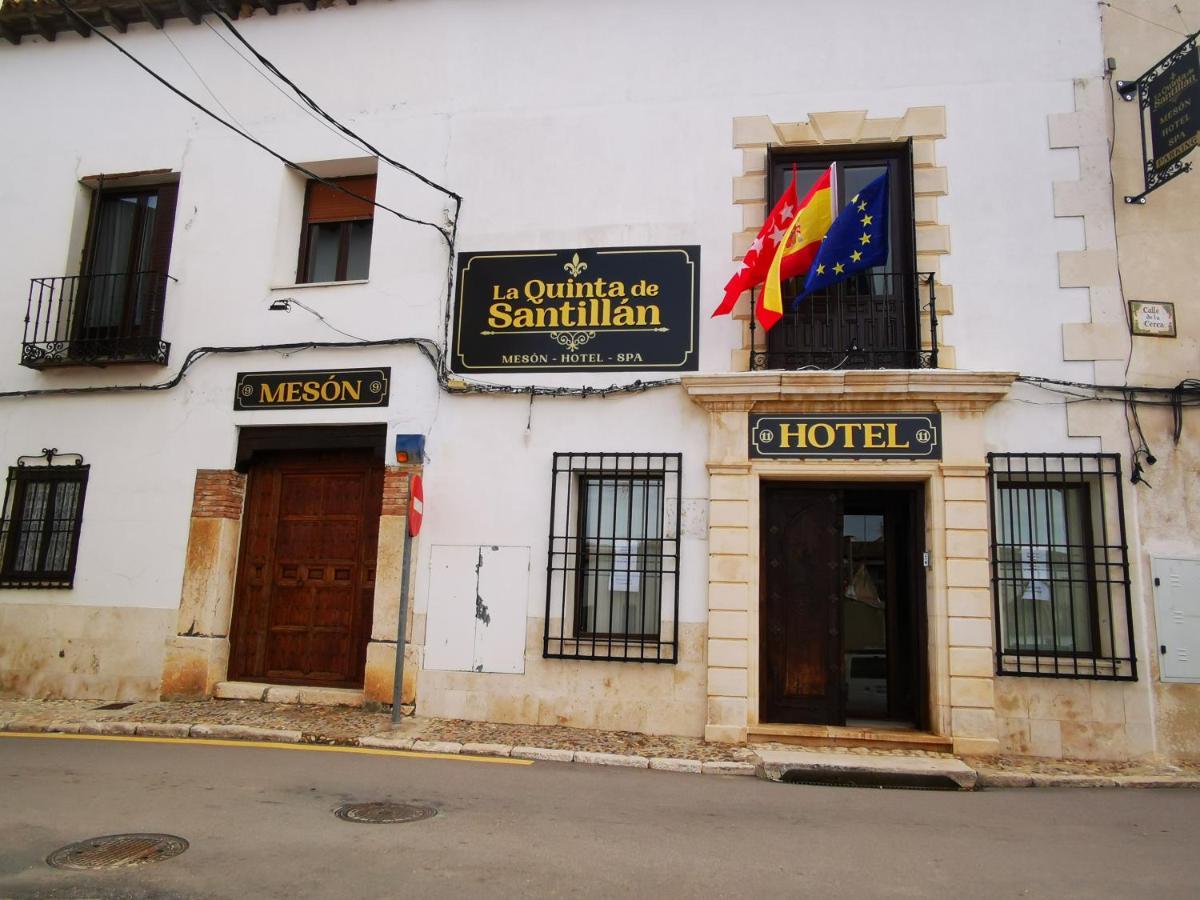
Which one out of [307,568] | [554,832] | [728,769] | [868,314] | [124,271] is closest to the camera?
[554,832]

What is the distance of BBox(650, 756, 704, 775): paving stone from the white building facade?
84cm

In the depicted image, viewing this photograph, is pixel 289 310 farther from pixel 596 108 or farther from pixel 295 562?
pixel 596 108

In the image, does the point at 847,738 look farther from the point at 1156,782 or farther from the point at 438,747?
the point at 438,747

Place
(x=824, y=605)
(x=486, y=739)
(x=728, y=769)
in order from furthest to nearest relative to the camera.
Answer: (x=824, y=605), (x=486, y=739), (x=728, y=769)

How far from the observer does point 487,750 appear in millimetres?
7199

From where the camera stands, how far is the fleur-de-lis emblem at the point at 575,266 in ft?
29.1

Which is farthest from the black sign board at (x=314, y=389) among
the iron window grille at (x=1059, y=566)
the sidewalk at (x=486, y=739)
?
the iron window grille at (x=1059, y=566)

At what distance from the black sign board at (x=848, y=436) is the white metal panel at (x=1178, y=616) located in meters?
2.18

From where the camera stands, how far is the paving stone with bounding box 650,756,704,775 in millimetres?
6887

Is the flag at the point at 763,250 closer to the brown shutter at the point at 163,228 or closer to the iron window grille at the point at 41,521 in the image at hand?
the brown shutter at the point at 163,228

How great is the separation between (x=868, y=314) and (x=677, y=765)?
4.62 m

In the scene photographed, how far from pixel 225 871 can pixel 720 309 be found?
6.04 m

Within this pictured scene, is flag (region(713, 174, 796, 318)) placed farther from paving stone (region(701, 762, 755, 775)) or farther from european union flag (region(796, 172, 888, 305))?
paving stone (region(701, 762, 755, 775))

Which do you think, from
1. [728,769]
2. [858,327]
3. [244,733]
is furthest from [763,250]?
[244,733]
